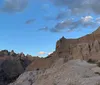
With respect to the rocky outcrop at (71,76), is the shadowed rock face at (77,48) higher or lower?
higher

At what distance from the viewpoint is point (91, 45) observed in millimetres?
76125

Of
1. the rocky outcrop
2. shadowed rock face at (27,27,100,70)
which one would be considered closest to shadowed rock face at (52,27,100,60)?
shadowed rock face at (27,27,100,70)

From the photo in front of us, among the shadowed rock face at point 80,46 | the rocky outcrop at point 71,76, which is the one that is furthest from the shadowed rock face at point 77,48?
the rocky outcrop at point 71,76

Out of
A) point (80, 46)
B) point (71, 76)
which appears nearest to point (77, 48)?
point (80, 46)

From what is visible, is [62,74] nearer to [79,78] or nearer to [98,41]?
[79,78]

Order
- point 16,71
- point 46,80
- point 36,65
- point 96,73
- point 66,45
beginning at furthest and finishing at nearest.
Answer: point 16,71 → point 36,65 → point 66,45 → point 46,80 → point 96,73

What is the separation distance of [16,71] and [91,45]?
5809cm

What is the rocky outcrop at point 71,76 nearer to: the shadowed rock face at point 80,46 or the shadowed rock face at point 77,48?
the shadowed rock face at point 77,48

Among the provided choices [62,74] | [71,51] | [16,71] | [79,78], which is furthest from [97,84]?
[16,71]

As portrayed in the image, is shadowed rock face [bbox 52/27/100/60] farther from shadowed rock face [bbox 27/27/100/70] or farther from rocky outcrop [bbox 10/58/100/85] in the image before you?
rocky outcrop [bbox 10/58/100/85]

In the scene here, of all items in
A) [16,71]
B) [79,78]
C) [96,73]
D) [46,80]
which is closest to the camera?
[79,78]

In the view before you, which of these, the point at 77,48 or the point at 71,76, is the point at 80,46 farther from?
the point at 71,76

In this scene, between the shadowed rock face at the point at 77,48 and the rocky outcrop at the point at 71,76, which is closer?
the rocky outcrop at the point at 71,76

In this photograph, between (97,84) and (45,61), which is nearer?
(97,84)
